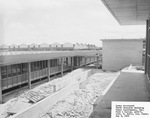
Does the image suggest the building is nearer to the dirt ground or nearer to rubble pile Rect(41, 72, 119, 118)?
the dirt ground

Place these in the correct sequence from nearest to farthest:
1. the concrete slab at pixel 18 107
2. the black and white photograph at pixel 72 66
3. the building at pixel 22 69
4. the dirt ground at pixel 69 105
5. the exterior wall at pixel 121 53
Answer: the black and white photograph at pixel 72 66 < the concrete slab at pixel 18 107 < the dirt ground at pixel 69 105 < the building at pixel 22 69 < the exterior wall at pixel 121 53

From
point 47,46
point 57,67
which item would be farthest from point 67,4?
point 47,46

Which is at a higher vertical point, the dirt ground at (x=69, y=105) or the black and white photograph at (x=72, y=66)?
the black and white photograph at (x=72, y=66)

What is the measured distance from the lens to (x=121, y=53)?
846 inches

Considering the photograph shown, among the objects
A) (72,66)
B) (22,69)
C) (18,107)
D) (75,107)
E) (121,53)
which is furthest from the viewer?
(72,66)

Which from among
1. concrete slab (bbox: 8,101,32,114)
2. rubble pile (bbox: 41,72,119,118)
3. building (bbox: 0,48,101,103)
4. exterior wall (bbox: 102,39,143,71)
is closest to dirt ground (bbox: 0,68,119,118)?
rubble pile (bbox: 41,72,119,118)

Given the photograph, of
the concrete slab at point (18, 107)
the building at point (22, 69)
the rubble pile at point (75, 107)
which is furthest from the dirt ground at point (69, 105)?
the building at point (22, 69)

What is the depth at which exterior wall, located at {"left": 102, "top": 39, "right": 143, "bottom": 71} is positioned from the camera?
20.8 m

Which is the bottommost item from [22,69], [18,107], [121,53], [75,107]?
[75,107]

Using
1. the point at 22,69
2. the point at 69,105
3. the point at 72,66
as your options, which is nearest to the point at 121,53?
the point at 72,66

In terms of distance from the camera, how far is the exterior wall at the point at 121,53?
68.3 ft

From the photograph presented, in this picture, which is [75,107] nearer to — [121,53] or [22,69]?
[22,69]

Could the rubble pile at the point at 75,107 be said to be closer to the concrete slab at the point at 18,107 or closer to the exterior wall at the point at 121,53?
the concrete slab at the point at 18,107

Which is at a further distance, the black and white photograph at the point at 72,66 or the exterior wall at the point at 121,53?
Answer: the exterior wall at the point at 121,53
